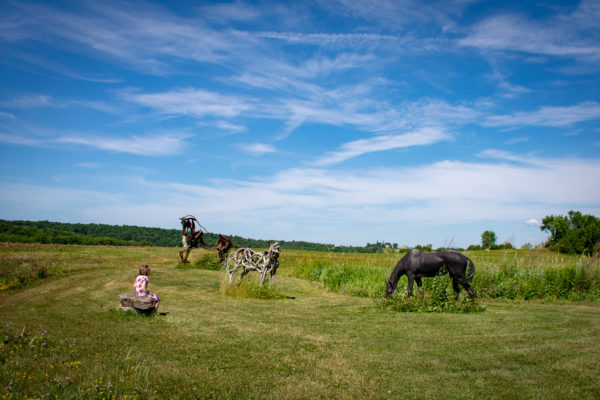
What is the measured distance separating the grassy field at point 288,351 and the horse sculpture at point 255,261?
2.60 meters

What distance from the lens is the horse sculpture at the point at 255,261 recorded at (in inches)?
717

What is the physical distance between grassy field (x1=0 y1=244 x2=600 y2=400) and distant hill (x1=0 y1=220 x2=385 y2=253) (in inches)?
1367

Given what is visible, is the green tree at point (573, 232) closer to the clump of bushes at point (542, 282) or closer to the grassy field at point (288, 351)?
the clump of bushes at point (542, 282)

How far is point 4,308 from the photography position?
13227 mm

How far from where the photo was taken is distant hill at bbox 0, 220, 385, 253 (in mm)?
46719

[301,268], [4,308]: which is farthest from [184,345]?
[301,268]

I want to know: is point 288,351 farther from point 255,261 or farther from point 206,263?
point 206,263

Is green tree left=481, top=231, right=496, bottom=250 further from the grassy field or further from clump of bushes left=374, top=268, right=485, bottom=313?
clump of bushes left=374, top=268, right=485, bottom=313

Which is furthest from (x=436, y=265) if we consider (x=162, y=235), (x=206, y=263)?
(x=162, y=235)

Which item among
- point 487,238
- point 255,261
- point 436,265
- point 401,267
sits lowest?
point 255,261

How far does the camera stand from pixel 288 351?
838cm

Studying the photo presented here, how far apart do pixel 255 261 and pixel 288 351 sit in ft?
34.5

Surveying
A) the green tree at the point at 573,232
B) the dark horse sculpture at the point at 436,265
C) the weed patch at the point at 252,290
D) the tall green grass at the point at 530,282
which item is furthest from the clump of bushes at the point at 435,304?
the green tree at the point at 573,232

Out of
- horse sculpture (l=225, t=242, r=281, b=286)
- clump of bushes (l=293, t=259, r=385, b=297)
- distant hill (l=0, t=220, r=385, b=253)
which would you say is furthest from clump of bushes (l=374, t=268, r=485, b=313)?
distant hill (l=0, t=220, r=385, b=253)
